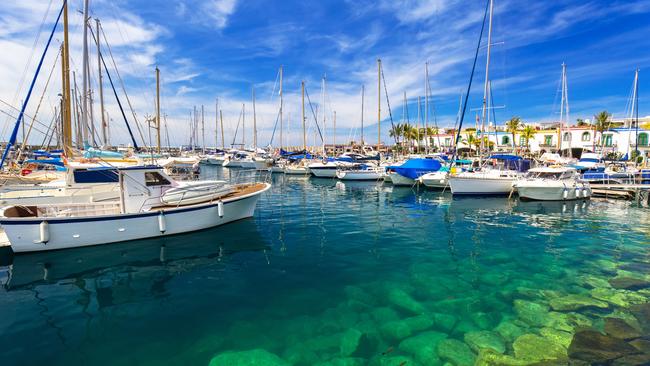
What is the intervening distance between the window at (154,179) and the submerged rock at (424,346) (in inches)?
462

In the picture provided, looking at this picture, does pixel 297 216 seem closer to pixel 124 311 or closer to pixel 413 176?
pixel 124 311

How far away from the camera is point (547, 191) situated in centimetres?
Result: 2452

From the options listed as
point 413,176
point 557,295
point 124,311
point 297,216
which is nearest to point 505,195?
point 413,176

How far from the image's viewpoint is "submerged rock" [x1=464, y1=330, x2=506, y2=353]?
Answer: 635cm

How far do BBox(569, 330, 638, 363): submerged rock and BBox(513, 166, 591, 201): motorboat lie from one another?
20424 millimetres

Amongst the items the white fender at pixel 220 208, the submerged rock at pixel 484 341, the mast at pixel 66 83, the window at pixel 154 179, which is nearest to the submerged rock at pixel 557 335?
the submerged rock at pixel 484 341

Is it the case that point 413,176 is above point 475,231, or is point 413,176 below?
above

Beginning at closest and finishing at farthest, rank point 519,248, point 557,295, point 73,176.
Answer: point 557,295
point 519,248
point 73,176

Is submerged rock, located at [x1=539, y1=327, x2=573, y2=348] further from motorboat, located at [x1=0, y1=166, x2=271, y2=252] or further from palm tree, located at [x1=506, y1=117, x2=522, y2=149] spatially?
palm tree, located at [x1=506, y1=117, x2=522, y2=149]

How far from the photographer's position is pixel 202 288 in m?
9.02

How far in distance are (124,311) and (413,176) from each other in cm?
2861

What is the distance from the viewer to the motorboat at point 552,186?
24391mm

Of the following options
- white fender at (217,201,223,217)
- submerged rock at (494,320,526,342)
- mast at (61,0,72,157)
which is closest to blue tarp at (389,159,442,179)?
white fender at (217,201,223,217)

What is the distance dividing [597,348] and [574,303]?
6.80 ft
